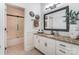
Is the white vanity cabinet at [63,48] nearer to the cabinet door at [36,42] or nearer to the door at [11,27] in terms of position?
the cabinet door at [36,42]

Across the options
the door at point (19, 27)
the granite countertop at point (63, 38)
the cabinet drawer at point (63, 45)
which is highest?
the door at point (19, 27)

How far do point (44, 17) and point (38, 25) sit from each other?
0.55 ft

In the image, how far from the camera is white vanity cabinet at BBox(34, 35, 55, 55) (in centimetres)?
135

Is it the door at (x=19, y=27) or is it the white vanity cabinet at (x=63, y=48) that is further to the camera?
the door at (x=19, y=27)

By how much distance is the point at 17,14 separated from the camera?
133cm

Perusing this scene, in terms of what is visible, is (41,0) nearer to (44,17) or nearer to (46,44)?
(44,17)

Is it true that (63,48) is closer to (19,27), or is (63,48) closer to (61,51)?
(61,51)

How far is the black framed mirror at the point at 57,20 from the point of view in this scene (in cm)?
132

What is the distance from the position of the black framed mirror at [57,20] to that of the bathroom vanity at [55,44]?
5.7 inches

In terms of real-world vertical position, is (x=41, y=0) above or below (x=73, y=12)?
above

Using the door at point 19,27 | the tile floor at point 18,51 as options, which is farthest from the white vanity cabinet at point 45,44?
the door at point 19,27

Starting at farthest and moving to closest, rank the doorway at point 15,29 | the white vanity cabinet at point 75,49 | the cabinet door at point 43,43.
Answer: the cabinet door at point 43,43 → the doorway at point 15,29 → the white vanity cabinet at point 75,49

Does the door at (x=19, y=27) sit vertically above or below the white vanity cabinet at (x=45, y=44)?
above
